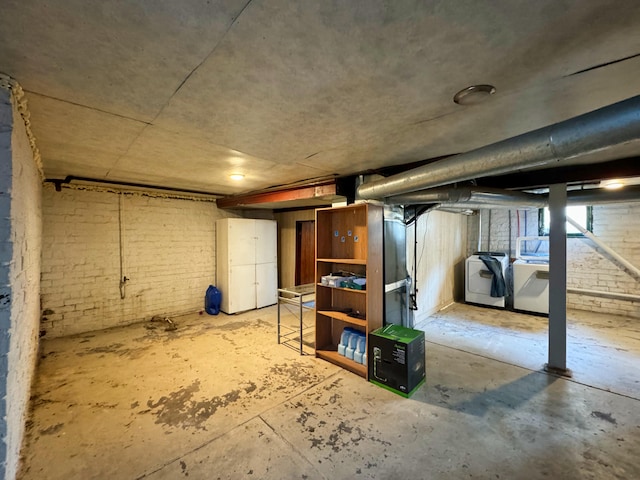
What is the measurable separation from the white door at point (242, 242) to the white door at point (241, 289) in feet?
0.46

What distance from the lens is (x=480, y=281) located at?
5590 mm

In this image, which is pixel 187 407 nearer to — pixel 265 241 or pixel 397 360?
pixel 397 360

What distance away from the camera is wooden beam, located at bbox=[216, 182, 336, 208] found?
3.68 metres

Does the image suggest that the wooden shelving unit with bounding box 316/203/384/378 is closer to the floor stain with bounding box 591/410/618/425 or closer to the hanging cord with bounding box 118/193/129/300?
the floor stain with bounding box 591/410/618/425

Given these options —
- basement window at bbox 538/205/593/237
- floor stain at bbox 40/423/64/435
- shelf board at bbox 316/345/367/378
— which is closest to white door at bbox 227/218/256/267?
shelf board at bbox 316/345/367/378

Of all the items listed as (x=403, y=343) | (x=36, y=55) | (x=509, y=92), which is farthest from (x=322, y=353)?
(x=36, y=55)

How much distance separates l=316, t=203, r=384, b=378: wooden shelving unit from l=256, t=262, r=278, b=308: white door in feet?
7.74

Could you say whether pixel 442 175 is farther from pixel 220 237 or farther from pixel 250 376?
pixel 220 237

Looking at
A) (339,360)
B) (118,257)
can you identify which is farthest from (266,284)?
(339,360)

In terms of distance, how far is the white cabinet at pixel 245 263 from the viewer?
520cm

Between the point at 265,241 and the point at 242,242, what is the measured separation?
0.52m

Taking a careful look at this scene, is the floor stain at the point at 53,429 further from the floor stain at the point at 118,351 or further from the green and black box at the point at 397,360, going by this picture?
the green and black box at the point at 397,360

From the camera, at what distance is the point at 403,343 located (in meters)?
2.56

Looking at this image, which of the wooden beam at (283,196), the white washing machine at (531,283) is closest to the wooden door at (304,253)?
the wooden beam at (283,196)
